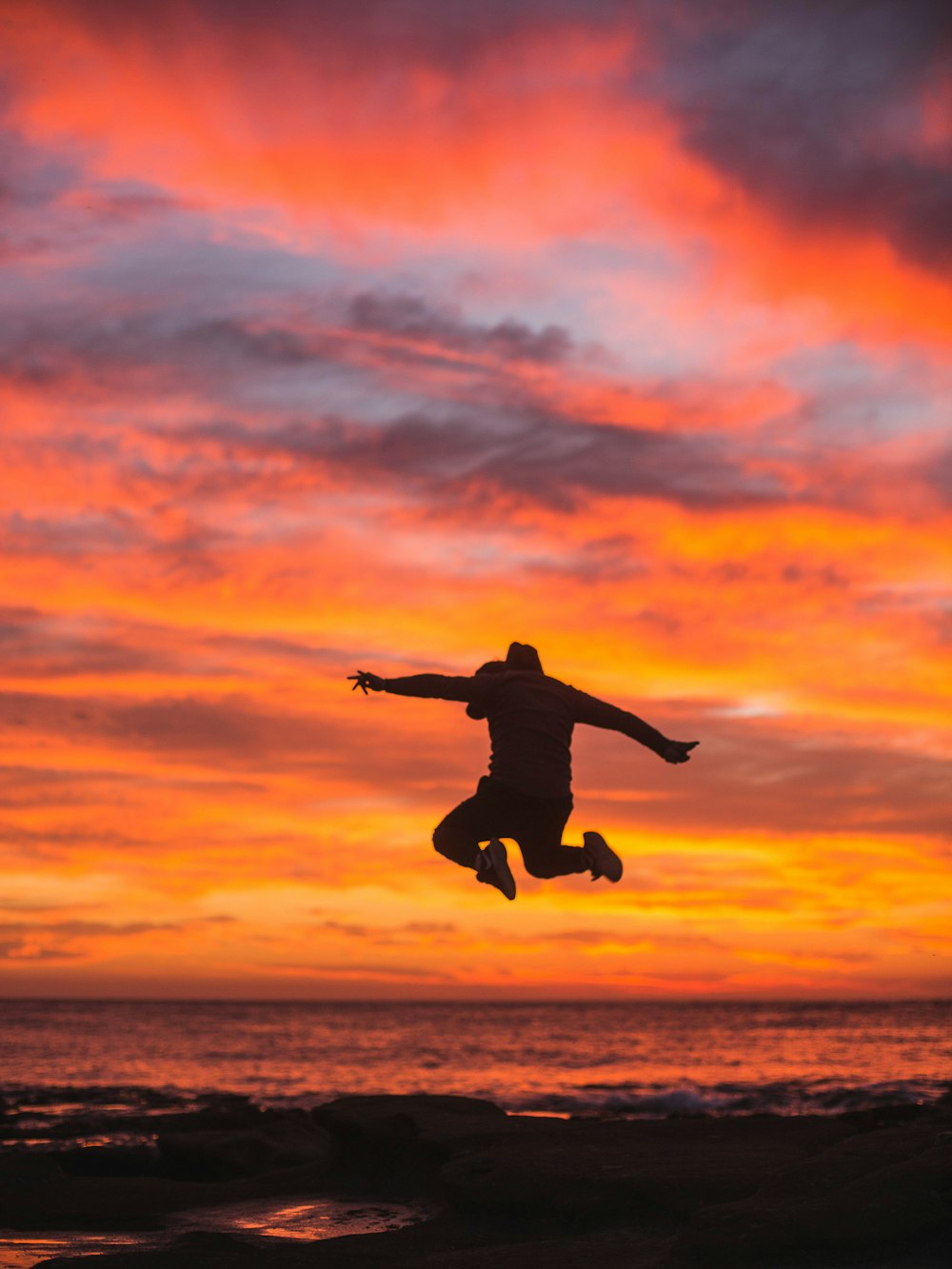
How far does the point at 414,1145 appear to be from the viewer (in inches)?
609

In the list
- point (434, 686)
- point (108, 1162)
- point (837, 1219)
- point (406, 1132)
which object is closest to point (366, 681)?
point (434, 686)

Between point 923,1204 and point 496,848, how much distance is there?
13.4 feet

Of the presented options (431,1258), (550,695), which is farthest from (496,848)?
(431,1258)

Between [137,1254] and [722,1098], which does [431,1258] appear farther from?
[722,1098]

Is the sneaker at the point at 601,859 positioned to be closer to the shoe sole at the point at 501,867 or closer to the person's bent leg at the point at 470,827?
the shoe sole at the point at 501,867

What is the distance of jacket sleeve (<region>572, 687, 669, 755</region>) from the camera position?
9914mm

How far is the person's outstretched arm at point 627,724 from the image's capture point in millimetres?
9930

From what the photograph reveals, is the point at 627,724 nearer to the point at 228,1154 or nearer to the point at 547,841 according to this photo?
the point at 547,841

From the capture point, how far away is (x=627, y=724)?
33.2 ft

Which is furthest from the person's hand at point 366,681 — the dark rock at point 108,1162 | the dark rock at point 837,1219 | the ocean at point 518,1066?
the ocean at point 518,1066

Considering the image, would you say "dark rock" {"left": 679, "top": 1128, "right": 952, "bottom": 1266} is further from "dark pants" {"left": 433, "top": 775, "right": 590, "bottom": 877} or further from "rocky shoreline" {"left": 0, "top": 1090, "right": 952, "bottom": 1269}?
"dark pants" {"left": 433, "top": 775, "right": 590, "bottom": 877}

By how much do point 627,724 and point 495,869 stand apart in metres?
1.59

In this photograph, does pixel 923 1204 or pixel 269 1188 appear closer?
pixel 923 1204

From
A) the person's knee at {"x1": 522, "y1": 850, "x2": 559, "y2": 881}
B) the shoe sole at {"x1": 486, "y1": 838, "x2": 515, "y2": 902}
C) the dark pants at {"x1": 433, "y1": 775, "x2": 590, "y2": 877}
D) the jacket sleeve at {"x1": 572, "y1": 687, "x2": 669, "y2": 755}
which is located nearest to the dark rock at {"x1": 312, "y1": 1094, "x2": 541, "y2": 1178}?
the person's knee at {"x1": 522, "y1": 850, "x2": 559, "y2": 881}
